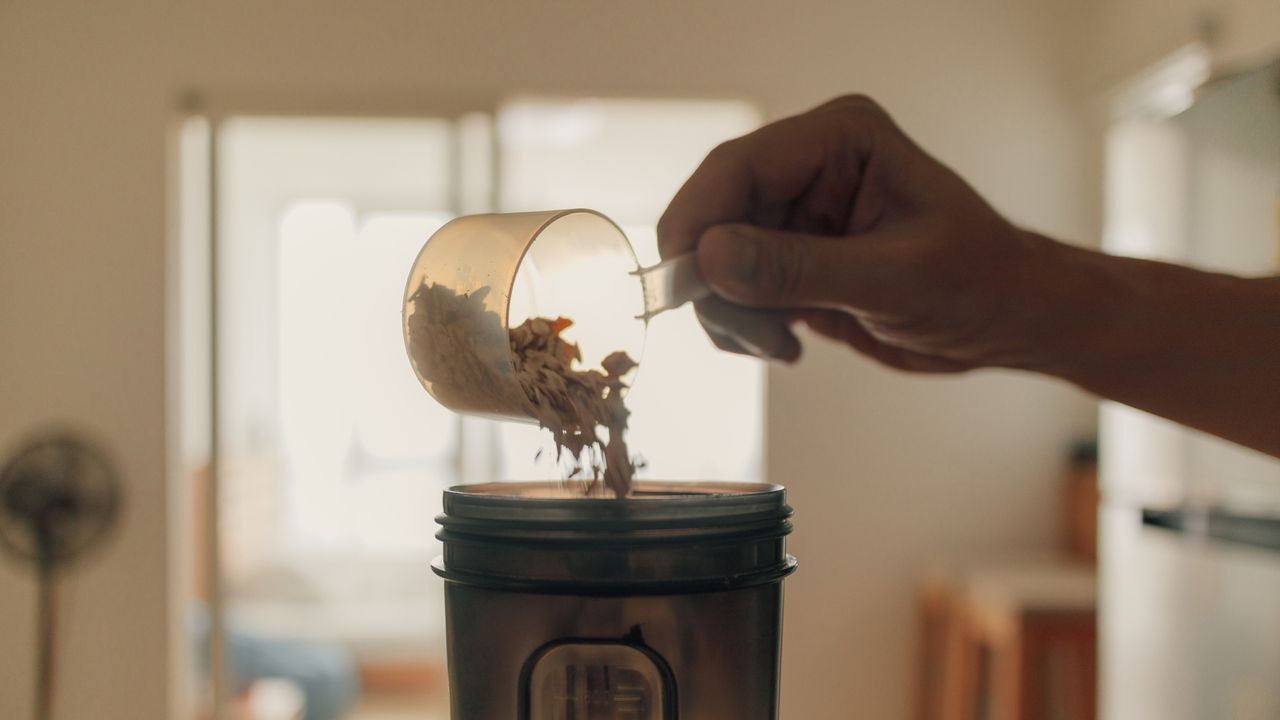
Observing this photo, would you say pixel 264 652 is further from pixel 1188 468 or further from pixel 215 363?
pixel 1188 468

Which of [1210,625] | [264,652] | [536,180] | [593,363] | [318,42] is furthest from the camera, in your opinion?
[536,180]

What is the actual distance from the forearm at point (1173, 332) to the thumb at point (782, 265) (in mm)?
147

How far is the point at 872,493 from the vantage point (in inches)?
130

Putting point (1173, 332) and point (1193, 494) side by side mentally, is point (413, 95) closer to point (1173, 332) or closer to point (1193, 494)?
point (1193, 494)

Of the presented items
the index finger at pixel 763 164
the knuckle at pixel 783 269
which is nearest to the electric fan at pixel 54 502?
the index finger at pixel 763 164

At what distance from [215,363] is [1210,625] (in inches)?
111

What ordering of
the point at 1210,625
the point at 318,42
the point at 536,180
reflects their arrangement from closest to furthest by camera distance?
the point at 1210,625, the point at 318,42, the point at 536,180

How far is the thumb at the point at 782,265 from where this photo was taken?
737 mm

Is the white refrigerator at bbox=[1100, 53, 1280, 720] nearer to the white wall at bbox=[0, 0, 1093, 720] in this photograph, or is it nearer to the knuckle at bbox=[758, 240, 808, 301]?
the knuckle at bbox=[758, 240, 808, 301]

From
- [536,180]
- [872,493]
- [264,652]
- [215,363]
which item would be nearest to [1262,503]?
[872,493]

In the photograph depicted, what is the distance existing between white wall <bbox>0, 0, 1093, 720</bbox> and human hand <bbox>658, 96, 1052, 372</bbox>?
7.96 ft

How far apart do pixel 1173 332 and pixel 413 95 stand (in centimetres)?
285

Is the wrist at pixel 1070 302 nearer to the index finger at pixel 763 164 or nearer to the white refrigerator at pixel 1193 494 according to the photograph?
the index finger at pixel 763 164

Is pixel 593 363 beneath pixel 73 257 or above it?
beneath
